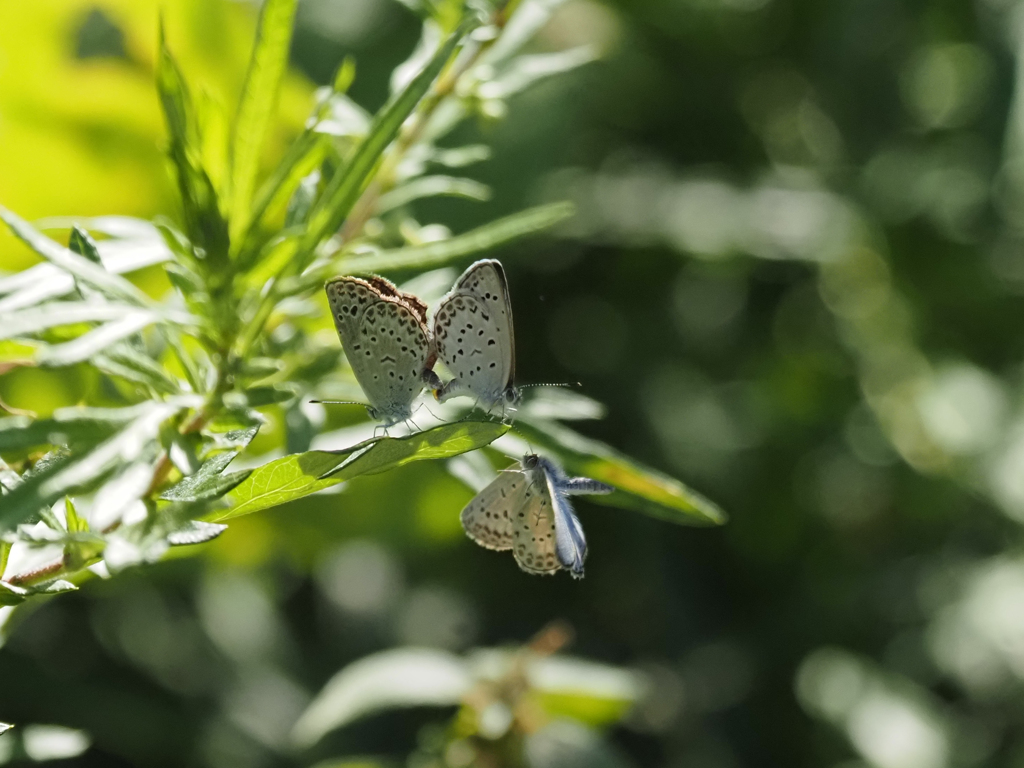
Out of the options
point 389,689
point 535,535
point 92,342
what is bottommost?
point 389,689

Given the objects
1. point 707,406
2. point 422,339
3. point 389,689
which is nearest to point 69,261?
Answer: point 422,339

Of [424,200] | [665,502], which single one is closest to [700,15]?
[424,200]

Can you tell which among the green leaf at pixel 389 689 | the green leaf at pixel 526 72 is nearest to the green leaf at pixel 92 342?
the green leaf at pixel 526 72

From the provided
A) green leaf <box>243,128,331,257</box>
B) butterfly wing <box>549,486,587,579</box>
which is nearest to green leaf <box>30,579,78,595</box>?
green leaf <box>243,128,331,257</box>

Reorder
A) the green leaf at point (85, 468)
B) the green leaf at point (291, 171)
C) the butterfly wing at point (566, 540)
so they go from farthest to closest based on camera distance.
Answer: the butterfly wing at point (566, 540) → the green leaf at point (291, 171) → the green leaf at point (85, 468)

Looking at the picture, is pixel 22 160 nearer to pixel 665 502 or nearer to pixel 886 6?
pixel 665 502

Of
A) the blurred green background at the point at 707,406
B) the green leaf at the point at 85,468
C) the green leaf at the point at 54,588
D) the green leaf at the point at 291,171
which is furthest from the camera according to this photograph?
the blurred green background at the point at 707,406

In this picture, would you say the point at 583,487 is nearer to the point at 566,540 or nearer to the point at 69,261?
the point at 566,540

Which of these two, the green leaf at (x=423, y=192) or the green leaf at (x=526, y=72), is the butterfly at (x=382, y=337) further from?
the green leaf at (x=526, y=72)
